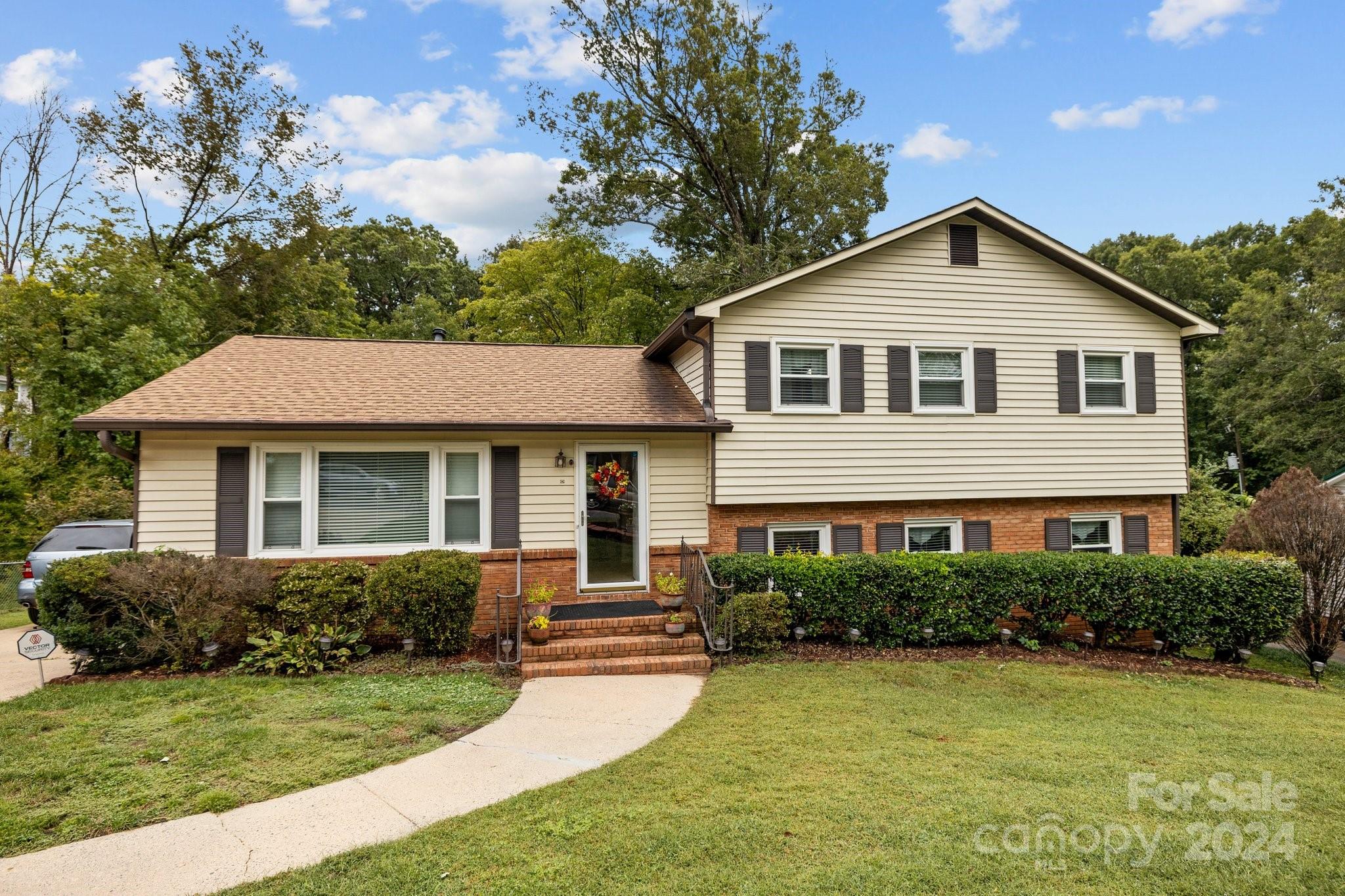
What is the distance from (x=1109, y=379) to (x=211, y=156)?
2504 centimetres

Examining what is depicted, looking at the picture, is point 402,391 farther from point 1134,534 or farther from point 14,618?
point 1134,534

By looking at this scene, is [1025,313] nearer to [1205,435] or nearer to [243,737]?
[243,737]

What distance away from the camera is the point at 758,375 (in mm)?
9070

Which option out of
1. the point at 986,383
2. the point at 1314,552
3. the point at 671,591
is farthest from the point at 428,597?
the point at 1314,552

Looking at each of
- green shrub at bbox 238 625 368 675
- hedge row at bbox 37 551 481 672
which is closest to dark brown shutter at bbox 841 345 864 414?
hedge row at bbox 37 551 481 672

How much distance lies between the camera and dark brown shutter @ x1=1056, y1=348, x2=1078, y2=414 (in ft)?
32.4

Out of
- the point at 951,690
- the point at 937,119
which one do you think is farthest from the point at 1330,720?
the point at 937,119

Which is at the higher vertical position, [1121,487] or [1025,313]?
[1025,313]

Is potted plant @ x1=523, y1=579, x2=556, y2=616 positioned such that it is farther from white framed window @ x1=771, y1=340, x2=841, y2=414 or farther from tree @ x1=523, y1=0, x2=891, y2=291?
tree @ x1=523, y1=0, x2=891, y2=291

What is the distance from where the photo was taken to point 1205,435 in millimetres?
29781

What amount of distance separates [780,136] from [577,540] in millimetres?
19201

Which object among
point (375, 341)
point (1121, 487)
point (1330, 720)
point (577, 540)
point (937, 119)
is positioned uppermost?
point (937, 119)

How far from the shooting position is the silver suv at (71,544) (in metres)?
9.91

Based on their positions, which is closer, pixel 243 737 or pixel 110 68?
pixel 243 737
